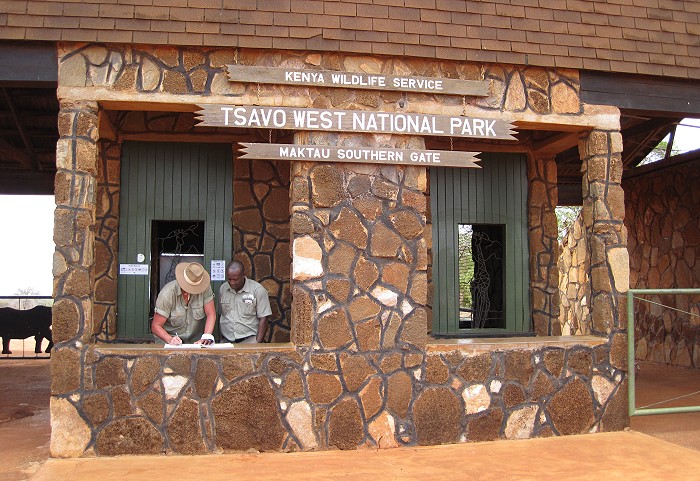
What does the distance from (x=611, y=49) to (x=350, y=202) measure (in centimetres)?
343

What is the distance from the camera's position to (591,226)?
7.44 metres

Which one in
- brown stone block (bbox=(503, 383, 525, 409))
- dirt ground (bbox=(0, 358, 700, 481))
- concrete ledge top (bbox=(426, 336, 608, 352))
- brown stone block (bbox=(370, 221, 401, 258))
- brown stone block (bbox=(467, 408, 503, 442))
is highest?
brown stone block (bbox=(370, 221, 401, 258))

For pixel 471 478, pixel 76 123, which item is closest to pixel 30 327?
pixel 76 123

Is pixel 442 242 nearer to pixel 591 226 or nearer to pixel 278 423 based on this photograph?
pixel 591 226

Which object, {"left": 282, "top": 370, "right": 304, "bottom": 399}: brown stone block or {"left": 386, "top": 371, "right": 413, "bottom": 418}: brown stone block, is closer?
{"left": 282, "top": 370, "right": 304, "bottom": 399}: brown stone block

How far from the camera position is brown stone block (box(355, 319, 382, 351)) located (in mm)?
6578

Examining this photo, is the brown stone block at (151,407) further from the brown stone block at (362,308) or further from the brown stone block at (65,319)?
the brown stone block at (362,308)

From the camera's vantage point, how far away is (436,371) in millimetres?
6672

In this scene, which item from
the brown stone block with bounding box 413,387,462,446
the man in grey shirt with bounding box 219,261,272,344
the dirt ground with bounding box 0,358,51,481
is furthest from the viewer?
the man in grey shirt with bounding box 219,261,272,344

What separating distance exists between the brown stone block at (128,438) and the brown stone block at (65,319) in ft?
3.02

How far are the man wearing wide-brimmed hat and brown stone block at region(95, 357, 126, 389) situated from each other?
2.08 feet

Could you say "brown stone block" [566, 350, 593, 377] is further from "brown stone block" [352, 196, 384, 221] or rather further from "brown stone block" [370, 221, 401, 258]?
"brown stone block" [352, 196, 384, 221]

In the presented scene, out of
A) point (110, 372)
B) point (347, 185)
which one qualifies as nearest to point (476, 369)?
point (347, 185)

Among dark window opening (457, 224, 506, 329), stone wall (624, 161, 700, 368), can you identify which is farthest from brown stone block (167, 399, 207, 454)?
stone wall (624, 161, 700, 368)
